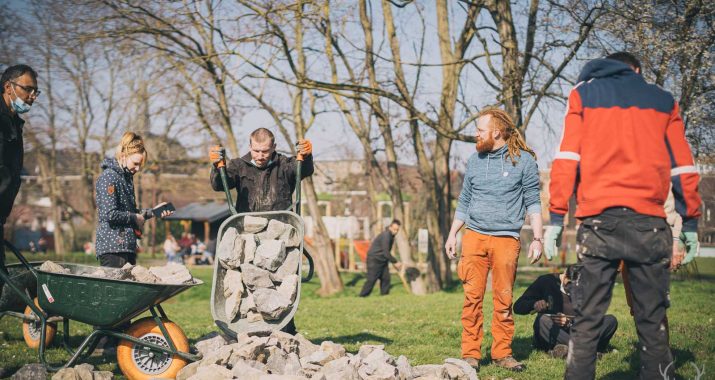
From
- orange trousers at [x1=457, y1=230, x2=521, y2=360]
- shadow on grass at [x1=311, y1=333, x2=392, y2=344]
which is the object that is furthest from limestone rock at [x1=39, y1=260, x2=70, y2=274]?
orange trousers at [x1=457, y1=230, x2=521, y2=360]

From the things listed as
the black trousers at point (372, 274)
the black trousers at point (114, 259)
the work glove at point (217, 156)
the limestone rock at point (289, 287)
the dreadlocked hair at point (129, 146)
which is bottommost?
the black trousers at point (372, 274)

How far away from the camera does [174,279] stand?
4.54m

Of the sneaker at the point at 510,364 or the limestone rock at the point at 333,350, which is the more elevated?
the limestone rock at the point at 333,350

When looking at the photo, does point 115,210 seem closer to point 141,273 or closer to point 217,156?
point 141,273

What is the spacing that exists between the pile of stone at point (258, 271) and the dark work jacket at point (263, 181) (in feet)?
1.05

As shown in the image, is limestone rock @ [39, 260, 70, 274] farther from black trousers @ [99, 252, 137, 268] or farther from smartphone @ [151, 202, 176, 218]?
smartphone @ [151, 202, 176, 218]

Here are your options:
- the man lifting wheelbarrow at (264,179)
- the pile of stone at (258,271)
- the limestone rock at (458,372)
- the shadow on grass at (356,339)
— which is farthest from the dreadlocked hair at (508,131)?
the shadow on grass at (356,339)

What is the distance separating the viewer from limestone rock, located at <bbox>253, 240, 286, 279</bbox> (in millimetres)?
4723

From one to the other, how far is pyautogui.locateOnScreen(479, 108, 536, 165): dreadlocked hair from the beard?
0.10m

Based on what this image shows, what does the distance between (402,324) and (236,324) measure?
10.5ft

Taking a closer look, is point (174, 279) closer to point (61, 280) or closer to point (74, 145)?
point (61, 280)

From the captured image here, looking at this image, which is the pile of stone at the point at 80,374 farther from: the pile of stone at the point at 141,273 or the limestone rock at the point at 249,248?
the limestone rock at the point at 249,248

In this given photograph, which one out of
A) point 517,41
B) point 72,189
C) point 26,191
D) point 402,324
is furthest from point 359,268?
point 72,189

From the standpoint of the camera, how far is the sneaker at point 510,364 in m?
4.58
